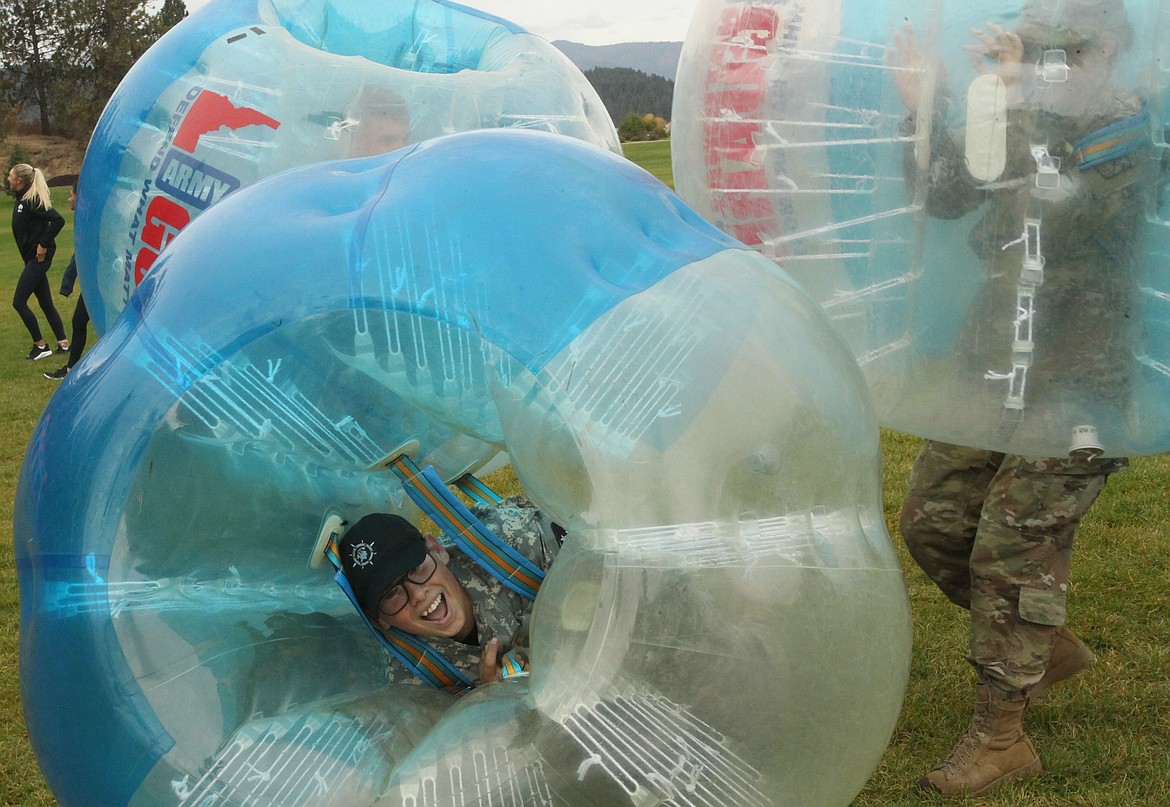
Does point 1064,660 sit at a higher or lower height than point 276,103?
lower

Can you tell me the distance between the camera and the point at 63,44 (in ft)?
149

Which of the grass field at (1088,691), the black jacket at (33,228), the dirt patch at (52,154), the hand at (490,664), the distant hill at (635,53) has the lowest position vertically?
the distant hill at (635,53)

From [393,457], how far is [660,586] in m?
0.68

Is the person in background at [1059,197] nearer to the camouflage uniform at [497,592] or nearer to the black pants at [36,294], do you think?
the camouflage uniform at [497,592]

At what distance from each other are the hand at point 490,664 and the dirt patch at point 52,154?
37.2m

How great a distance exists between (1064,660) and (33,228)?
28.5ft

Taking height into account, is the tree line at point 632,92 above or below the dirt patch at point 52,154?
below

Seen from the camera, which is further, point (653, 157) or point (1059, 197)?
point (653, 157)

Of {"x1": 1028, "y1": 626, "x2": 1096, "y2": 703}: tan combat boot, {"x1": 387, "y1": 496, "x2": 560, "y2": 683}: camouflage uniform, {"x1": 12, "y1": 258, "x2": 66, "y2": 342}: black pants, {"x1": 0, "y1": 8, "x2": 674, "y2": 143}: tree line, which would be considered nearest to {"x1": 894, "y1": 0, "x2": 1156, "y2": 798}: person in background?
{"x1": 1028, "y1": 626, "x2": 1096, "y2": 703}: tan combat boot

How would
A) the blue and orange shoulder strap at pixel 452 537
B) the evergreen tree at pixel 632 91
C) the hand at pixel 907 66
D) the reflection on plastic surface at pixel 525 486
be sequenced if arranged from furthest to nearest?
the evergreen tree at pixel 632 91
the hand at pixel 907 66
the blue and orange shoulder strap at pixel 452 537
the reflection on plastic surface at pixel 525 486

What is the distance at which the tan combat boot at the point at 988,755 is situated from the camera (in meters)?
3.18

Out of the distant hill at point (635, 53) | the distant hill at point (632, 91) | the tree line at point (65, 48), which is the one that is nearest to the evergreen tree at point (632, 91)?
the distant hill at point (632, 91)

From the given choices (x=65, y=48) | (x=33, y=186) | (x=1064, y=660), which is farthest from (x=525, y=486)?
(x=65, y=48)

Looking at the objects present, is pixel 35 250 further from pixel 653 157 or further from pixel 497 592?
pixel 653 157
